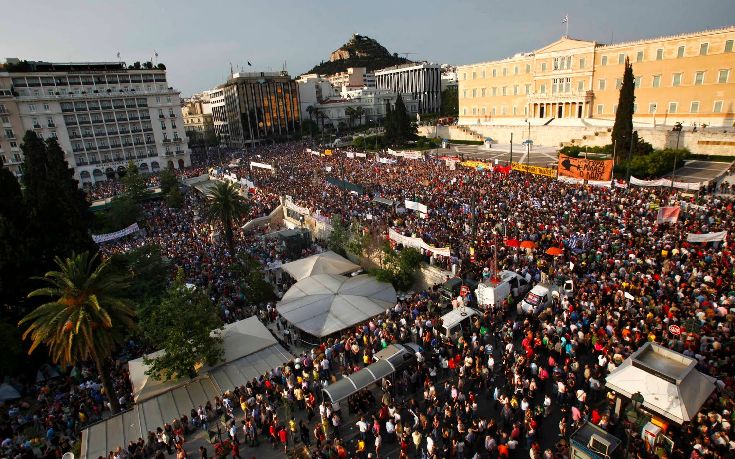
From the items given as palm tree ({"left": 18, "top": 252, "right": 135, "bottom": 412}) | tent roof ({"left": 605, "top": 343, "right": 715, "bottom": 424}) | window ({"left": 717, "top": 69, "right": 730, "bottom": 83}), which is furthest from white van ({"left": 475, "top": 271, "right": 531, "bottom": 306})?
window ({"left": 717, "top": 69, "right": 730, "bottom": 83})

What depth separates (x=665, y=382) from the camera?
1066 cm

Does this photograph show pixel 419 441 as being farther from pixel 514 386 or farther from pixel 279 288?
pixel 279 288

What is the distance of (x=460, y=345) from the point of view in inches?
620

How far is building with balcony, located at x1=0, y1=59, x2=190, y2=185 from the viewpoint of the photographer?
229 ft

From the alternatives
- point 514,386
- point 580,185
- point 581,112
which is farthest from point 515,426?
point 581,112

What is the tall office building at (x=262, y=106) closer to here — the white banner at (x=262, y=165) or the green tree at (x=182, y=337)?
the white banner at (x=262, y=165)

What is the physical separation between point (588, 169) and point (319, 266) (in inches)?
849

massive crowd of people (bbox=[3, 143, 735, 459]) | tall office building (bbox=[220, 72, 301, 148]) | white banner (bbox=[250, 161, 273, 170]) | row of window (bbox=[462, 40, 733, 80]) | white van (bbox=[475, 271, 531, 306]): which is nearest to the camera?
massive crowd of people (bbox=[3, 143, 735, 459])

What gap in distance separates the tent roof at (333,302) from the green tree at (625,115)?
2864cm

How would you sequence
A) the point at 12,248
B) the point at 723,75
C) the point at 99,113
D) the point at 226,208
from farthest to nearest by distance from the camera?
the point at 99,113 < the point at 723,75 < the point at 226,208 < the point at 12,248

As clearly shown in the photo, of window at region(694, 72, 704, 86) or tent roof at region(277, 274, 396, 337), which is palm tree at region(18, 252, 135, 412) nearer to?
tent roof at region(277, 274, 396, 337)

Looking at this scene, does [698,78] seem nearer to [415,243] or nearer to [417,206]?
[417,206]

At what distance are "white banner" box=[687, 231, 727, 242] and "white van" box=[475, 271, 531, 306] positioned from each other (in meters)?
7.76

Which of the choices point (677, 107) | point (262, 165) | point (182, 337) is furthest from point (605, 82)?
point (182, 337)
